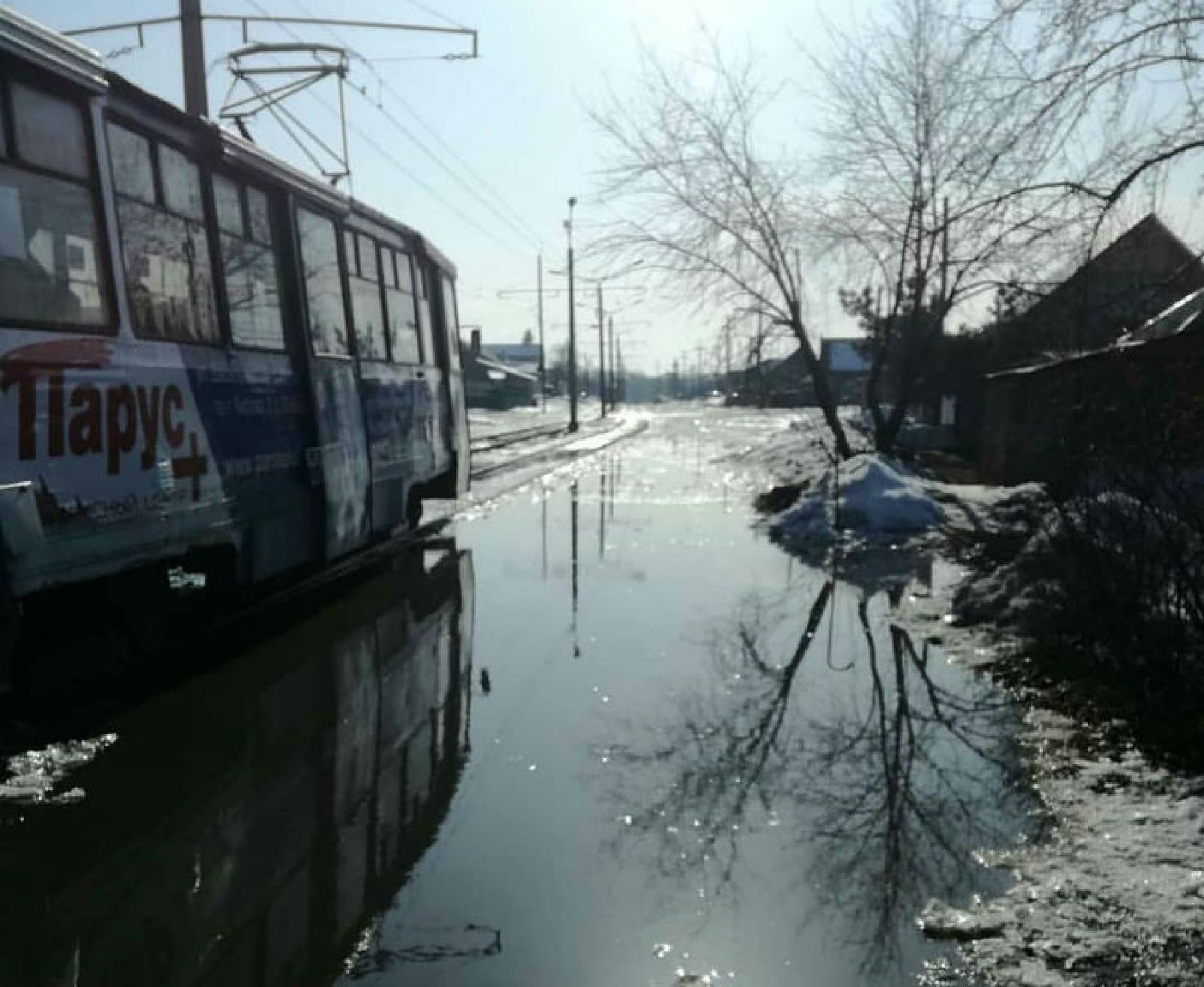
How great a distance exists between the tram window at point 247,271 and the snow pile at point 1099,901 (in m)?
6.10

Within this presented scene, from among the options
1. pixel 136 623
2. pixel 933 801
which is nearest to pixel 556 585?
pixel 136 623

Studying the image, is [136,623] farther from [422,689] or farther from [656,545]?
[656,545]

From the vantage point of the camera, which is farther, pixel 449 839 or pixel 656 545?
pixel 656 545

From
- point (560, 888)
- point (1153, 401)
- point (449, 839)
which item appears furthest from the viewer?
point (1153, 401)

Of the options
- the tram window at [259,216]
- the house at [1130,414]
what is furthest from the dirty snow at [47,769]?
the house at [1130,414]

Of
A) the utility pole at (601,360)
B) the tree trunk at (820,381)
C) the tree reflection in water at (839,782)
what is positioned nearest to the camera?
the tree reflection in water at (839,782)

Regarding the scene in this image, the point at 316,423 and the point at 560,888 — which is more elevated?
the point at 316,423

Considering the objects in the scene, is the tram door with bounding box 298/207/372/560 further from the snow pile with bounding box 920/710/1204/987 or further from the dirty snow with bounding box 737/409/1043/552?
the snow pile with bounding box 920/710/1204/987

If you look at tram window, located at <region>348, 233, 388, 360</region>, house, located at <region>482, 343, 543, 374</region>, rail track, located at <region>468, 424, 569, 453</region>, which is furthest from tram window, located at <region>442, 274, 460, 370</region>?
house, located at <region>482, 343, 543, 374</region>

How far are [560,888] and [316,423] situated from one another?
20.2ft

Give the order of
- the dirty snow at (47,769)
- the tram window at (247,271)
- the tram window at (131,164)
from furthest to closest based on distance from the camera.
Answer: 1. the tram window at (247,271)
2. the tram window at (131,164)
3. the dirty snow at (47,769)

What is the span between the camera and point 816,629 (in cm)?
923

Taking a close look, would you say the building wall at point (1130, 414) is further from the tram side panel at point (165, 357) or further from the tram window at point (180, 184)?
the tram window at point (180, 184)

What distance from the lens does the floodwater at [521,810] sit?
151 inches
